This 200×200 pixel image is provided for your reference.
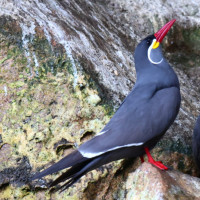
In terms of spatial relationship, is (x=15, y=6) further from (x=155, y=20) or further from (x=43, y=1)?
(x=155, y=20)

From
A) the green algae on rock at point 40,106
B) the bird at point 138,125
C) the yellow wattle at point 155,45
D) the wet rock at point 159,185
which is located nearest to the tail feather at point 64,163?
the bird at point 138,125

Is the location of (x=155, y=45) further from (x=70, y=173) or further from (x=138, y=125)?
(x=70, y=173)

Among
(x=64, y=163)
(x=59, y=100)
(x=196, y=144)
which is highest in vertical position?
(x=64, y=163)

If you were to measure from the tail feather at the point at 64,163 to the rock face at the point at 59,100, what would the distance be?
540 mm

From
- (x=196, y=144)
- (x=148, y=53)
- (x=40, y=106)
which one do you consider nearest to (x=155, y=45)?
(x=148, y=53)

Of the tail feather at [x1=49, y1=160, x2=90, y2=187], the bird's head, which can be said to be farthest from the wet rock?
the bird's head

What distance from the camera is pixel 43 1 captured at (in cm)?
451

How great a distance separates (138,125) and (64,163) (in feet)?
2.09

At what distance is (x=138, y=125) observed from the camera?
10.2ft

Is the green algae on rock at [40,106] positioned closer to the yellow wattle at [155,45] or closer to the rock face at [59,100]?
the rock face at [59,100]

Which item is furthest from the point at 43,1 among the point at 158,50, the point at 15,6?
the point at 158,50

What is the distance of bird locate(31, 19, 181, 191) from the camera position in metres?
2.91

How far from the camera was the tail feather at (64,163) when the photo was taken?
278 cm

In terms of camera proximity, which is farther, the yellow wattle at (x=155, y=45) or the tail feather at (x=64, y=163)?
the yellow wattle at (x=155, y=45)
